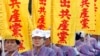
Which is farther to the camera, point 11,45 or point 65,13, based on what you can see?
point 65,13

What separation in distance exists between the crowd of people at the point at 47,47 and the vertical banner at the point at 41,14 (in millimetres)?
121

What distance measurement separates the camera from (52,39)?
6246mm

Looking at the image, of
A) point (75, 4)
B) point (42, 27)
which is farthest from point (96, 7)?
point (42, 27)

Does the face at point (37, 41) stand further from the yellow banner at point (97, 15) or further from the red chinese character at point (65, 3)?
the yellow banner at point (97, 15)

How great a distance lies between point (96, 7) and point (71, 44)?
58.2 inches

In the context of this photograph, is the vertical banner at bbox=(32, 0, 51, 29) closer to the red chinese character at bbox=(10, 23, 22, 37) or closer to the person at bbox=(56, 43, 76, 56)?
the red chinese character at bbox=(10, 23, 22, 37)

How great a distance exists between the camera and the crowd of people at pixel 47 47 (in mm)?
5551

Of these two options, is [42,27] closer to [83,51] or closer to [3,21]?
[3,21]

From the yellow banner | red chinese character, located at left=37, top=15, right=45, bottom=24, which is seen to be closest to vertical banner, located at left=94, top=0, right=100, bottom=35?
the yellow banner

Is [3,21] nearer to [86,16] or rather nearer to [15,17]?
[15,17]

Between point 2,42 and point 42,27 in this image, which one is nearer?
point 2,42

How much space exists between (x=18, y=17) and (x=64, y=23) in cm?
114

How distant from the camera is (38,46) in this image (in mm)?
6180

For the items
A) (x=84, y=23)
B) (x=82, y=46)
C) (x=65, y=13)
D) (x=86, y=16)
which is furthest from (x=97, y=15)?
(x=65, y=13)
